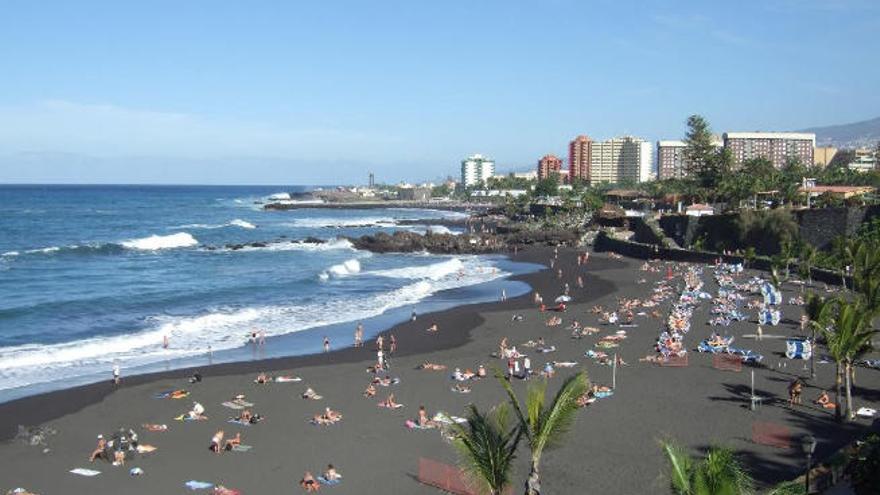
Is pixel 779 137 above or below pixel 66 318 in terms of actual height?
above

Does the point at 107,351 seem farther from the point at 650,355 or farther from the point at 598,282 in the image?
the point at 598,282

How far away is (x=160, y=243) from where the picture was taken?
224ft

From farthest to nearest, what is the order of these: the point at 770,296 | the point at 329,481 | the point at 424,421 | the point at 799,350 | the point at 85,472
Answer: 1. the point at 770,296
2. the point at 799,350
3. the point at 424,421
4. the point at 85,472
5. the point at 329,481

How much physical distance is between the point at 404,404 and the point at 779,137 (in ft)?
564

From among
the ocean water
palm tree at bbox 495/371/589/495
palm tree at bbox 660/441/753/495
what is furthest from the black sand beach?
palm tree at bbox 660/441/753/495

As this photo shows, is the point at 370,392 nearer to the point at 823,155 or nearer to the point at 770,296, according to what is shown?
the point at 770,296

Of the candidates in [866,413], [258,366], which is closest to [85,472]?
[258,366]

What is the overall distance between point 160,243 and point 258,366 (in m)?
48.2

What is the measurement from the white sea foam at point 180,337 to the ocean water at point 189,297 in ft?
0.15

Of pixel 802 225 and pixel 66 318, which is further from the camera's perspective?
pixel 802 225

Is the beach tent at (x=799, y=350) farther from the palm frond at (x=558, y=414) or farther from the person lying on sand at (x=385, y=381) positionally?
the palm frond at (x=558, y=414)

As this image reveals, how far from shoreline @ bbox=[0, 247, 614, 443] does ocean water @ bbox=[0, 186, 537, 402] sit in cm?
90

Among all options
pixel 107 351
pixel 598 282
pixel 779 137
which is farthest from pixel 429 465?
pixel 779 137

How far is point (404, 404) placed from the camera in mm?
19469
